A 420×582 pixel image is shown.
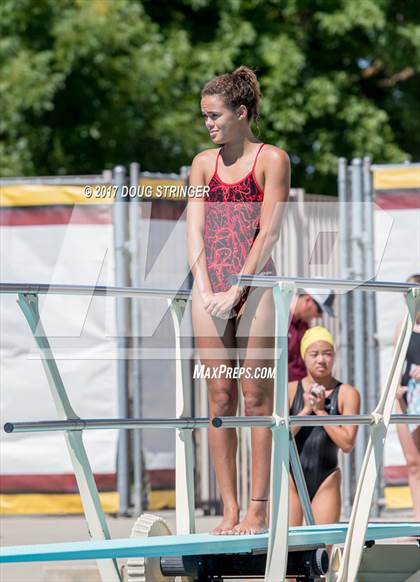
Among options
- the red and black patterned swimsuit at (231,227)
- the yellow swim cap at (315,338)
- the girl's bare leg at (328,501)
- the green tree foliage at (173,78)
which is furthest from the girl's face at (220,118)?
the green tree foliage at (173,78)

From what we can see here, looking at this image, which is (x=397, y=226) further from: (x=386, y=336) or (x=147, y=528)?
(x=147, y=528)

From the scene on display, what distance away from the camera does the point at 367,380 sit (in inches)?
432

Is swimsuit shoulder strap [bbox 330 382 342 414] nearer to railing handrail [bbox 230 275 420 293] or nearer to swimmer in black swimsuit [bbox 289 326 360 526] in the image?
swimmer in black swimsuit [bbox 289 326 360 526]

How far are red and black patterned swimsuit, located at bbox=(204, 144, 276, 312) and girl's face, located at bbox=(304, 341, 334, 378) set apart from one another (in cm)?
193

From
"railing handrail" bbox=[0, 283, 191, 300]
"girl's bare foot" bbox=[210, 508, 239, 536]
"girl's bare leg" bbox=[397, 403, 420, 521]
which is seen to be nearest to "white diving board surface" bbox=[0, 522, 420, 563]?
"girl's bare foot" bbox=[210, 508, 239, 536]

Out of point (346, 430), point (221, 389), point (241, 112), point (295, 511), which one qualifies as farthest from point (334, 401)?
point (241, 112)

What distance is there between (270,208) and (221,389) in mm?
773

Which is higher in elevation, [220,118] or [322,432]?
[220,118]

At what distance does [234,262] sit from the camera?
616cm

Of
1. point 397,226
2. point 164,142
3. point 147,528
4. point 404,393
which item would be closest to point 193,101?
point 164,142

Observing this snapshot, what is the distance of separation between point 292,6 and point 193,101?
7.04ft

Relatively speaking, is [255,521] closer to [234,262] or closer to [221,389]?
[221,389]

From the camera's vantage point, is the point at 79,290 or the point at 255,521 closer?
the point at 79,290

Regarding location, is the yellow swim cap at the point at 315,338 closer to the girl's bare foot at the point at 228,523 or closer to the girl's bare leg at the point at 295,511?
the girl's bare leg at the point at 295,511
